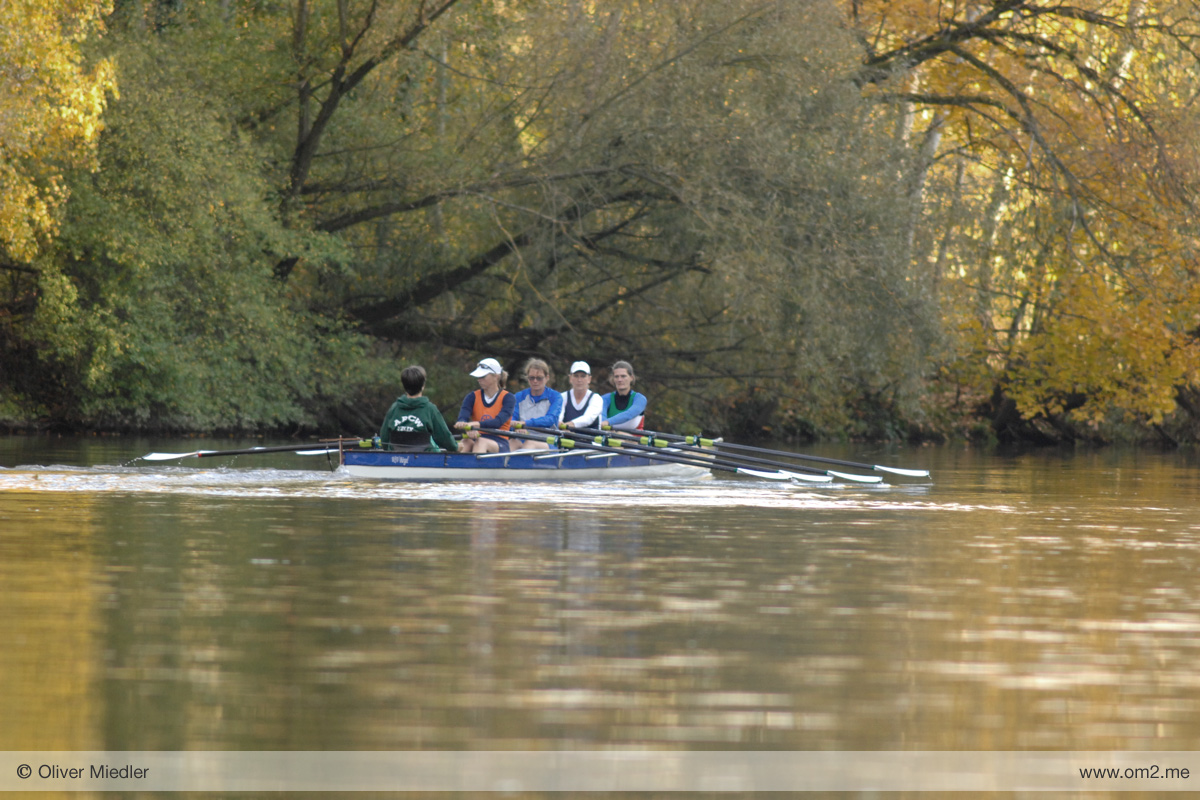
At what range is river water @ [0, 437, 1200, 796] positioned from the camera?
15.5 feet

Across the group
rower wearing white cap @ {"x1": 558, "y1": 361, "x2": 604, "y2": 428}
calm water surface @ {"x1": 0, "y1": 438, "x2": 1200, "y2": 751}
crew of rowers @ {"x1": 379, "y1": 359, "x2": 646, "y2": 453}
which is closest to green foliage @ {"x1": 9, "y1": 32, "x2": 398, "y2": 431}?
crew of rowers @ {"x1": 379, "y1": 359, "x2": 646, "y2": 453}

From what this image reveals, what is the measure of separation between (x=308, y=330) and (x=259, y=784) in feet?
75.9

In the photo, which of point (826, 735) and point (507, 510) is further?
point (507, 510)

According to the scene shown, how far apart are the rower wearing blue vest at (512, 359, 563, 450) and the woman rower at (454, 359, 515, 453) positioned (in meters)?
0.27

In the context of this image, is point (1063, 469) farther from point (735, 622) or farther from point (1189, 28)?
point (735, 622)

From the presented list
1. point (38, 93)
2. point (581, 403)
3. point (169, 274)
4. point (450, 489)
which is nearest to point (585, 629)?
point (450, 489)

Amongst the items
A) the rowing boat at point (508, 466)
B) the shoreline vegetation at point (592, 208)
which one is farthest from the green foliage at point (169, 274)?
the rowing boat at point (508, 466)

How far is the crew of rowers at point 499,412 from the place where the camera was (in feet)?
51.4

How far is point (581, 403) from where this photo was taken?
18.1 meters

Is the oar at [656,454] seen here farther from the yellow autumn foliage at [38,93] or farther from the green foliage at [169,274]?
the green foliage at [169,274]

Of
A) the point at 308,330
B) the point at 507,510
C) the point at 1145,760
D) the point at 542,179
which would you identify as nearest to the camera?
the point at 1145,760

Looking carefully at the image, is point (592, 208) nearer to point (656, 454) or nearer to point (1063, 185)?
point (1063, 185)

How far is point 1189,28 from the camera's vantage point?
98.4ft

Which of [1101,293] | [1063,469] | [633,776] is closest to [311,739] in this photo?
[633,776]
